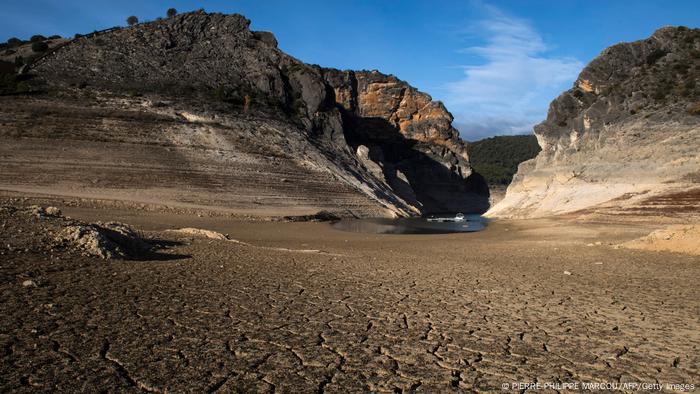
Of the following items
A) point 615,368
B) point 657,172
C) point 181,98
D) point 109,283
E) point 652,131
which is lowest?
point 615,368

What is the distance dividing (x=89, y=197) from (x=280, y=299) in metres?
26.3

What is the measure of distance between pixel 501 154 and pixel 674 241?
144 metres

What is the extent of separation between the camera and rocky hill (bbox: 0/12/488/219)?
3272cm

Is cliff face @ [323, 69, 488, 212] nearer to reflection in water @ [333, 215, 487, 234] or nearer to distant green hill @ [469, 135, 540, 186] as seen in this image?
distant green hill @ [469, 135, 540, 186]

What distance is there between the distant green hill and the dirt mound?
108 meters

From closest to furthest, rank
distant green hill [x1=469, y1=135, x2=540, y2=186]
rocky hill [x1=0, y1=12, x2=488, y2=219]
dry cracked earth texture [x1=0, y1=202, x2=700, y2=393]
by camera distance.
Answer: dry cracked earth texture [x1=0, y1=202, x2=700, y2=393], rocky hill [x1=0, y1=12, x2=488, y2=219], distant green hill [x1=469, y1=135, x2=540, y2=186]

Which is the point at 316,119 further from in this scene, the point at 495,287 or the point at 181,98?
the point at 495,287

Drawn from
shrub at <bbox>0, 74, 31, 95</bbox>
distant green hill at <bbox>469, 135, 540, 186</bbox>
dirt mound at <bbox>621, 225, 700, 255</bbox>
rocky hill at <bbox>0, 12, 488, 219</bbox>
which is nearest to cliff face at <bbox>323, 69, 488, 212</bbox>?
rocky hill at <bbox>0, 12, 488, 219</bbox>

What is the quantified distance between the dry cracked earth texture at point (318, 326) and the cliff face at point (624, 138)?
24.0 m

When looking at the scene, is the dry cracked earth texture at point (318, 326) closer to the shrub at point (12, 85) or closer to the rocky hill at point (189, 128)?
the rocky hill at point (189, 128)

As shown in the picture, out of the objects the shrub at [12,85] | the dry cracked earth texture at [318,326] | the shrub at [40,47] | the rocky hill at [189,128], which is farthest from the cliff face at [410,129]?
the dry cracked earth texture at [318,326]

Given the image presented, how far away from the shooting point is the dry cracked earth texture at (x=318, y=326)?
3.79 meters

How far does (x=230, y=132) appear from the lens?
42906 mm

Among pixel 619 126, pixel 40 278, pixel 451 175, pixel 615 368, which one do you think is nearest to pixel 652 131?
pixel 619 126
